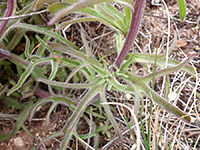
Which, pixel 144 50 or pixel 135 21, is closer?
pixel 135 21

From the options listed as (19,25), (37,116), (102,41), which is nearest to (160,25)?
(102,41)

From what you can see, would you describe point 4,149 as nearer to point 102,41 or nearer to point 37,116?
point 37,116

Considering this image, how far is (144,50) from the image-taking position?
1595 mm

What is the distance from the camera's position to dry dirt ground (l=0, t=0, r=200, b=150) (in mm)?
1511

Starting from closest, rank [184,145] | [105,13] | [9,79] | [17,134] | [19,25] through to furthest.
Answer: [105,13], [19,25], [184,145], [9,79], [17,134]

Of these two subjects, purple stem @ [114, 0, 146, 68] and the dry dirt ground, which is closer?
purple stem @ [114, 0, 146, 68]

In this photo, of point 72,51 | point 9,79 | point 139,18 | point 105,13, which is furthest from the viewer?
point 9,79

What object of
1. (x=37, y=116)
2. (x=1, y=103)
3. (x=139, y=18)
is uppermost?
(x=139, y=18)

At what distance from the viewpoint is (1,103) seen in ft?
5.32

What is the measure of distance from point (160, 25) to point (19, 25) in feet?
3.82

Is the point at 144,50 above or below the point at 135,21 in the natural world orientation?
below

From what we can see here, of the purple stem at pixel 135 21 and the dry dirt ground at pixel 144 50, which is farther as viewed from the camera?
the dry dirt ground at pixel 144 50

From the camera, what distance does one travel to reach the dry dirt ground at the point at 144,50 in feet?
4.96

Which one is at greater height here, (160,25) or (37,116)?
(160,25)
